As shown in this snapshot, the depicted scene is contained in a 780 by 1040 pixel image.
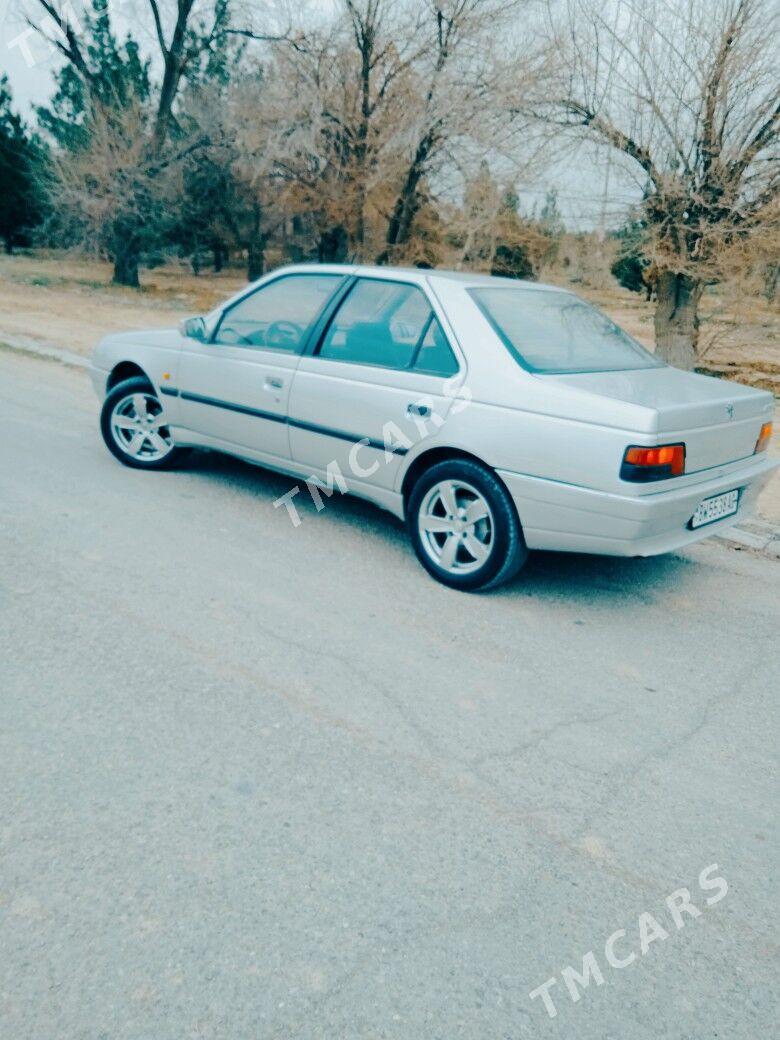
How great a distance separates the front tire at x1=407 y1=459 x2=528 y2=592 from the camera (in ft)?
14.0

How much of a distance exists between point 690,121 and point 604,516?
797 centimetres

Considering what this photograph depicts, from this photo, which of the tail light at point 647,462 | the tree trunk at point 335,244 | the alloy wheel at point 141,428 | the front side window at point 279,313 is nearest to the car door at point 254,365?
the front side window at point 279,313

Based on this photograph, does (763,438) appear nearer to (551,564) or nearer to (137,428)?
(551,564)

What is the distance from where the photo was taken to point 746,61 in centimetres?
960

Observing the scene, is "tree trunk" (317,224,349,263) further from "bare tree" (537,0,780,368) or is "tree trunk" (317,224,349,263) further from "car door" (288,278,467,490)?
"car door" (288,278,467,490)

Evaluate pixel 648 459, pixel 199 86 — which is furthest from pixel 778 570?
pixel 199 86

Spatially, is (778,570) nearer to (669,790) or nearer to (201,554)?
(669,790)

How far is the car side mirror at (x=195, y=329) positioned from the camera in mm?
5668

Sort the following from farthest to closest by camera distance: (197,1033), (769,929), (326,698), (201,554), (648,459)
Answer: (201,554) → (648,459) → (326,698) → (769,929) → (197,1033)

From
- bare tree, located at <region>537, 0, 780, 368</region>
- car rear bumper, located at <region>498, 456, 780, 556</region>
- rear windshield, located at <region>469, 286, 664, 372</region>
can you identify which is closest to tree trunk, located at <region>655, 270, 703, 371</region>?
bare tree, located at <region>537, 0, 780, 368</region>

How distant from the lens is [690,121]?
1005cm

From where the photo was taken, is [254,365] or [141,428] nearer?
→ [254,365]

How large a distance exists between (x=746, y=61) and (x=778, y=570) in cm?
707

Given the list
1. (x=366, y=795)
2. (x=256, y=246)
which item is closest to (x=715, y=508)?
(x=366, y=795)
